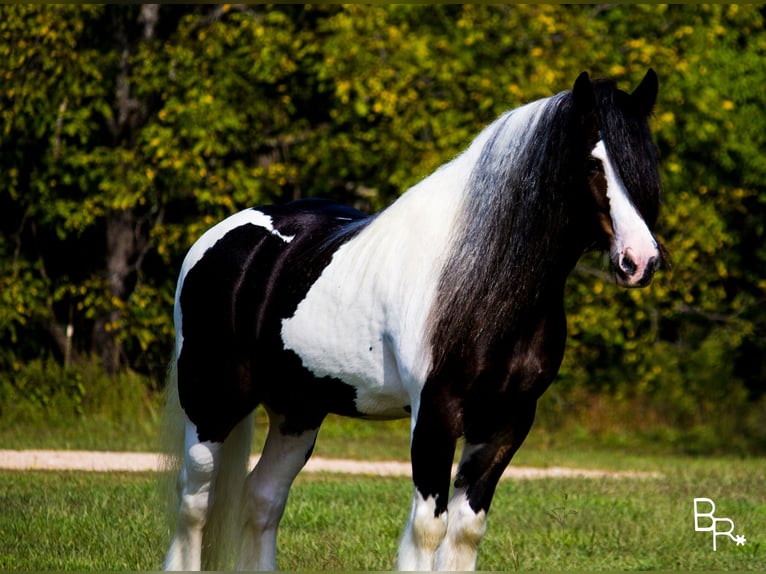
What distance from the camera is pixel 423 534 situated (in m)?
4.38

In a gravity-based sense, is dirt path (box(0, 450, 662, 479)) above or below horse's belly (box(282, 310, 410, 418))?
below

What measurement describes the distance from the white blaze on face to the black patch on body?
1.19m

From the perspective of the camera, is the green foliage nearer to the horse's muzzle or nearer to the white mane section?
the white mane section

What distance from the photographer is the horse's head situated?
4133 mm

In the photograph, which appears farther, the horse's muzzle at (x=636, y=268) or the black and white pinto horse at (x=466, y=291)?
the black and white pinto horse at (x=466, y=291)

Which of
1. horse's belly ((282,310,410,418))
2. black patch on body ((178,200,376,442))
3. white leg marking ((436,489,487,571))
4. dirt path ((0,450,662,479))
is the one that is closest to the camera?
white leg marking ((436,489,487,571))

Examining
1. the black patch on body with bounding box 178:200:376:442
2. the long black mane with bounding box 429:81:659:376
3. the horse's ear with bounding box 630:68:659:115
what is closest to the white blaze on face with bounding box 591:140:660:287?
the long black mane with bounding box 429:81:659:376

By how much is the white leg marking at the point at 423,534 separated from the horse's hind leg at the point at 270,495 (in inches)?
43.7

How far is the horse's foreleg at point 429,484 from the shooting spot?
4.35 metres

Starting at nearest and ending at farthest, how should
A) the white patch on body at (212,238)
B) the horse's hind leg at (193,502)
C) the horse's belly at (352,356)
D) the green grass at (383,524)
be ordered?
the horse's belly at (352,356) → the horse's hind leg at (193,502) → the white patch on body at (212,238) → the green grass at (383,524)

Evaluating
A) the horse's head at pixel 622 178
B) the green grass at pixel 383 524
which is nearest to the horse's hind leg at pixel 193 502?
the green grass at pixel 383 524

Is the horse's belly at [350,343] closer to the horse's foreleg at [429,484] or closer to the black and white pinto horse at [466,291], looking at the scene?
the black and white pinto horse at [466,291]

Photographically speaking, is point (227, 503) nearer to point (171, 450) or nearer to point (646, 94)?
point (171, 450)

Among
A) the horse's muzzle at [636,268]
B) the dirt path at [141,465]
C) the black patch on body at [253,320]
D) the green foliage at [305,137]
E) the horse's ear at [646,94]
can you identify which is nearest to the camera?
the horse's muzzle at [636,268]
